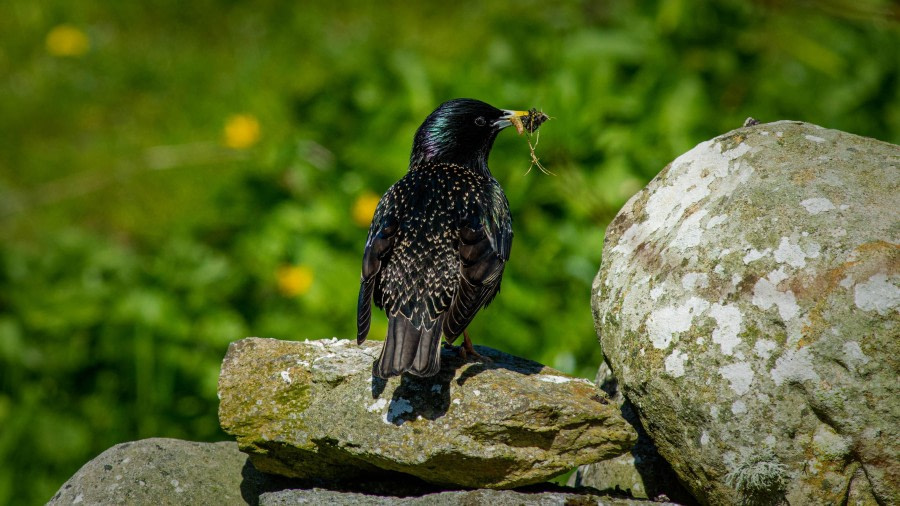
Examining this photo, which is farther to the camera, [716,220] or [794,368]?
→ [716,220]

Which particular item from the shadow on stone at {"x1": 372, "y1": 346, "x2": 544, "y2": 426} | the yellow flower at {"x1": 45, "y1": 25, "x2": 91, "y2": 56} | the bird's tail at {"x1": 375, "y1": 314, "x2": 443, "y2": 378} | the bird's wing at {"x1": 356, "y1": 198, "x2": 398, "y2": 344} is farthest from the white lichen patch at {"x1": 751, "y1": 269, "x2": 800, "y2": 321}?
the yellow flower at {"x1": 45, "y1": 25, "x2": 91, "y2": 56}

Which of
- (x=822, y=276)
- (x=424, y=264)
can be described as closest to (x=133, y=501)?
(x=424, y=264)

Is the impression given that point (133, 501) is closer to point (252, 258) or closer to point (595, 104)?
point (252, 258)

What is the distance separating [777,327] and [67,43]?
9203 millimetres

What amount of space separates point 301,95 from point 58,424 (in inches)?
136

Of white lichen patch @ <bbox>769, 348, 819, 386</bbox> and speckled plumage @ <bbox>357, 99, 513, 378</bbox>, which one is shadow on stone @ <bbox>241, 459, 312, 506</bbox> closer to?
speckled plumage @ <bbox>357, 99, 513, 378</bbox>

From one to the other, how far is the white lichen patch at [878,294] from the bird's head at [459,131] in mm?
2381

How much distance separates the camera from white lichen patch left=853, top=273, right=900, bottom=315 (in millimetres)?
3342

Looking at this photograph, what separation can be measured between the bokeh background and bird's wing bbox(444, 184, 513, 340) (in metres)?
1.92

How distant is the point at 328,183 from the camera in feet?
25.6

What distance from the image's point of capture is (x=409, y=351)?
409 centimetres

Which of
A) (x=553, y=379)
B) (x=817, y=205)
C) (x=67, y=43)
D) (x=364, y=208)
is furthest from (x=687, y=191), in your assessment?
(x=67, y=43)

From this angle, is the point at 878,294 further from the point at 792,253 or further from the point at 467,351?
the point at 467,351

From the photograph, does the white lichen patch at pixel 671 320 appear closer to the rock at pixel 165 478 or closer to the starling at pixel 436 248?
the starling at pixel 436 248
